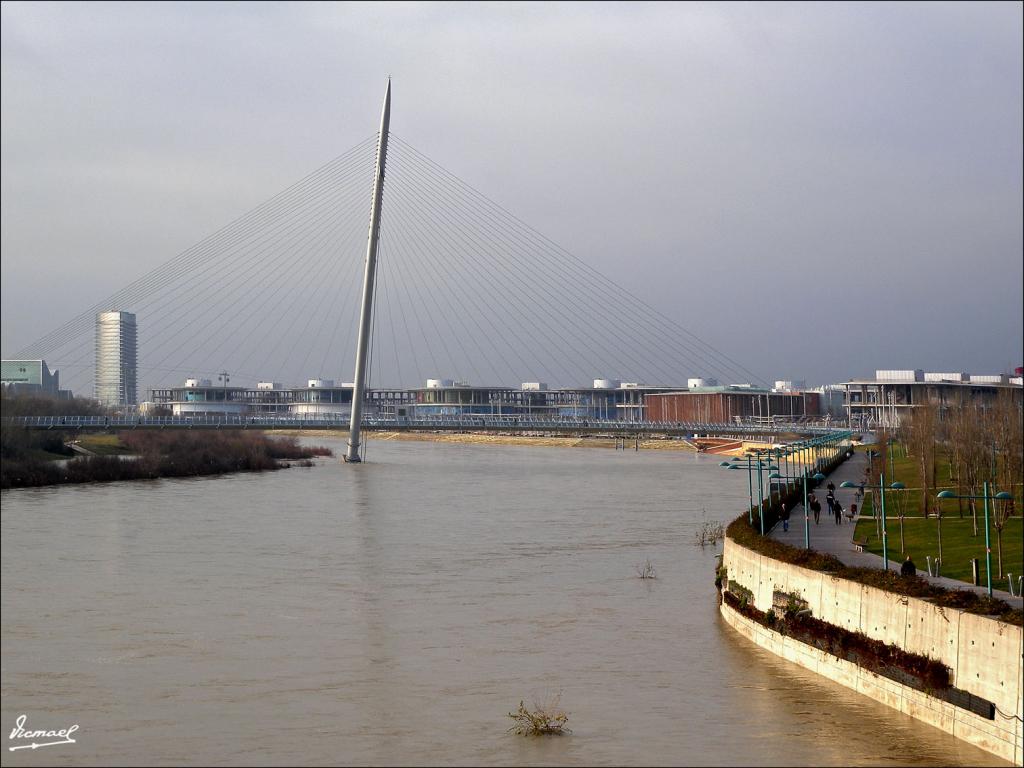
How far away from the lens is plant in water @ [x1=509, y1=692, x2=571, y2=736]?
8.20m

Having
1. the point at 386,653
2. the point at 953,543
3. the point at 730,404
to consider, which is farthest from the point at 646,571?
the point at 730,404

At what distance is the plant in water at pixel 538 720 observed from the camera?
820 centimetres

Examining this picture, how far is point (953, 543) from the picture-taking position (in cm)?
1556

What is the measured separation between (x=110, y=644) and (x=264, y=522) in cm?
1092

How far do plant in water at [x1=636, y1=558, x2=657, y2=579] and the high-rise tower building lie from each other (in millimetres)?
22223

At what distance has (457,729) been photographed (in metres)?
8.34

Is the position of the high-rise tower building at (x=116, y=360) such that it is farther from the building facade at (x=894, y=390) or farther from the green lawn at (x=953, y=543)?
the building facade at (x=894, y=390)

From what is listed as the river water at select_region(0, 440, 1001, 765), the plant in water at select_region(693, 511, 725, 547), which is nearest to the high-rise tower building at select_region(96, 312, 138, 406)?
the river water at select_region(0, 440, 1001, 765)

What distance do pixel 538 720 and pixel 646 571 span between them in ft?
25.0

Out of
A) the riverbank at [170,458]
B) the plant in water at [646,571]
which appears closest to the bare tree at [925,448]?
the plant in water at [646,571]

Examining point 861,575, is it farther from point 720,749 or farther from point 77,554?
point 77,554

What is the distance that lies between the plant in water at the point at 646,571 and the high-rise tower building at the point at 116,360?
22.2 meters

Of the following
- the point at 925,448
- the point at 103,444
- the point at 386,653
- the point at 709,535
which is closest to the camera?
the point at 386,653

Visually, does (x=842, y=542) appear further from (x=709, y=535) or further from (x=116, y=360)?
(x=116, y=360)
